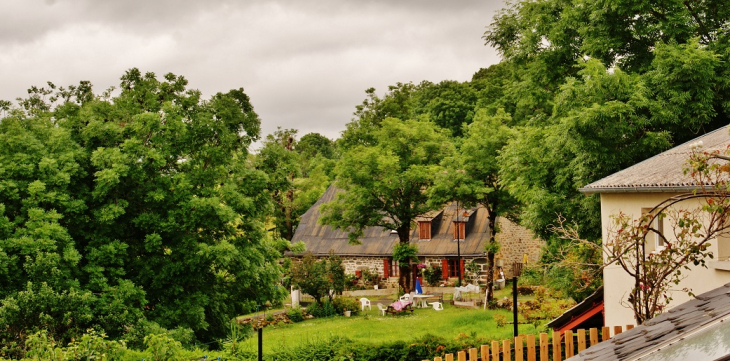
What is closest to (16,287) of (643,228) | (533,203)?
(533,203)

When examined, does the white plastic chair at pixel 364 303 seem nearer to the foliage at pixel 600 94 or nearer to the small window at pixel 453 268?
the small window at pixel 453 268

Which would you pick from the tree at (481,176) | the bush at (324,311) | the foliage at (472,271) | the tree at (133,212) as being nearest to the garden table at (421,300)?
the tree at (481,176)

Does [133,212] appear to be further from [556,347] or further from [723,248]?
[723,248]

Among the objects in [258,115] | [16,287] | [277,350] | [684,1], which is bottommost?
[277,350]

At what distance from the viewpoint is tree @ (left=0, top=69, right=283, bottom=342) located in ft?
55.8

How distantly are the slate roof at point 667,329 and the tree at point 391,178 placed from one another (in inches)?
1104

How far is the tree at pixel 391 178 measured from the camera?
110 feet

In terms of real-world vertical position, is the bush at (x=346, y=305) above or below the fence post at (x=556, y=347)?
below

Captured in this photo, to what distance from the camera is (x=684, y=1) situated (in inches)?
799

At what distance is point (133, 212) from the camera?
65.5 ft

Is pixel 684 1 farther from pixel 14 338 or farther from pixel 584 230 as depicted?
pixel 14 338

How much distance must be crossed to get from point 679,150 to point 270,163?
13415 millimetres

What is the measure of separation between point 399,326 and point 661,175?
16.0 metres

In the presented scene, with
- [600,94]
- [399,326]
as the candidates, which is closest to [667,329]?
[600,94]
